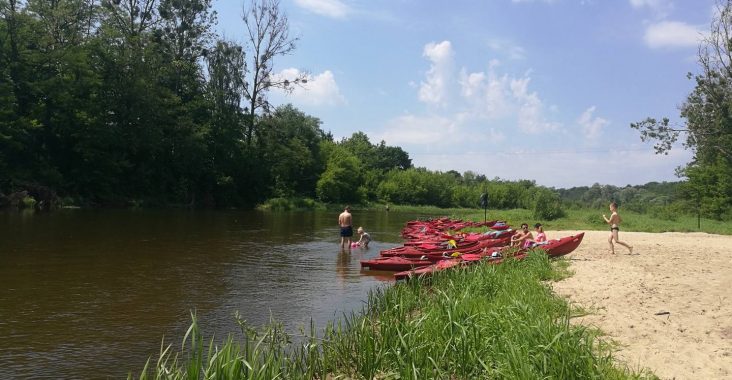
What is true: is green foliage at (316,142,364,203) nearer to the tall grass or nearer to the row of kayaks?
the row of kayaks

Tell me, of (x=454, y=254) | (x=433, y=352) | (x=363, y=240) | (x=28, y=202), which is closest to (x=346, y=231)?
(x=363, y=240)

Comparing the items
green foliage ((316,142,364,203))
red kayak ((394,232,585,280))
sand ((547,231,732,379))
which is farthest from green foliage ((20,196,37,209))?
green foliage ((316,142,364,203))

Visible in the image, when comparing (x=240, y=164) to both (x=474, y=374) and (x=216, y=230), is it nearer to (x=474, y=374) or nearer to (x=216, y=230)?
(x=216, y=230)

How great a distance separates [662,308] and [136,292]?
9.41 m

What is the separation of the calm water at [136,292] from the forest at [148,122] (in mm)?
21911

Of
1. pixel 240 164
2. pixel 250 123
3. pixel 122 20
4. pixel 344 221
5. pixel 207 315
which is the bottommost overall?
pixel 207 315

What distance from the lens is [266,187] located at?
5575 cm

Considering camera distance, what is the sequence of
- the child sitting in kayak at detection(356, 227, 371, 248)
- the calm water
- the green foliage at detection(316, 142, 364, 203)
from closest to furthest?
the calm water
the child sitting in kayak at detection(356, 227, 371, 248)
the green foliage at detection(316, 142, 364, 203)

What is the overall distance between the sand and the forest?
2154 centimetres

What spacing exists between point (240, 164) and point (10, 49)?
71.3 feet

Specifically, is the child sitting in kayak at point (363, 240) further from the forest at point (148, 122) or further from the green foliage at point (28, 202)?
the green foliage at point (28, 202)

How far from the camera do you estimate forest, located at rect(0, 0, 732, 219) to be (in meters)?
36.1

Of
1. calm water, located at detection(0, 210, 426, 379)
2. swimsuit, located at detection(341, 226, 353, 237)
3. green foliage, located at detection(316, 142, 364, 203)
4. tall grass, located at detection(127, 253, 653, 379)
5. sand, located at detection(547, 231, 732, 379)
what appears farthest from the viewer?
green foliage, located at detection(316, 142, 364, 203)

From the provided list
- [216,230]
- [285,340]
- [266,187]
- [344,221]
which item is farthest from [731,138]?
[266,187]
